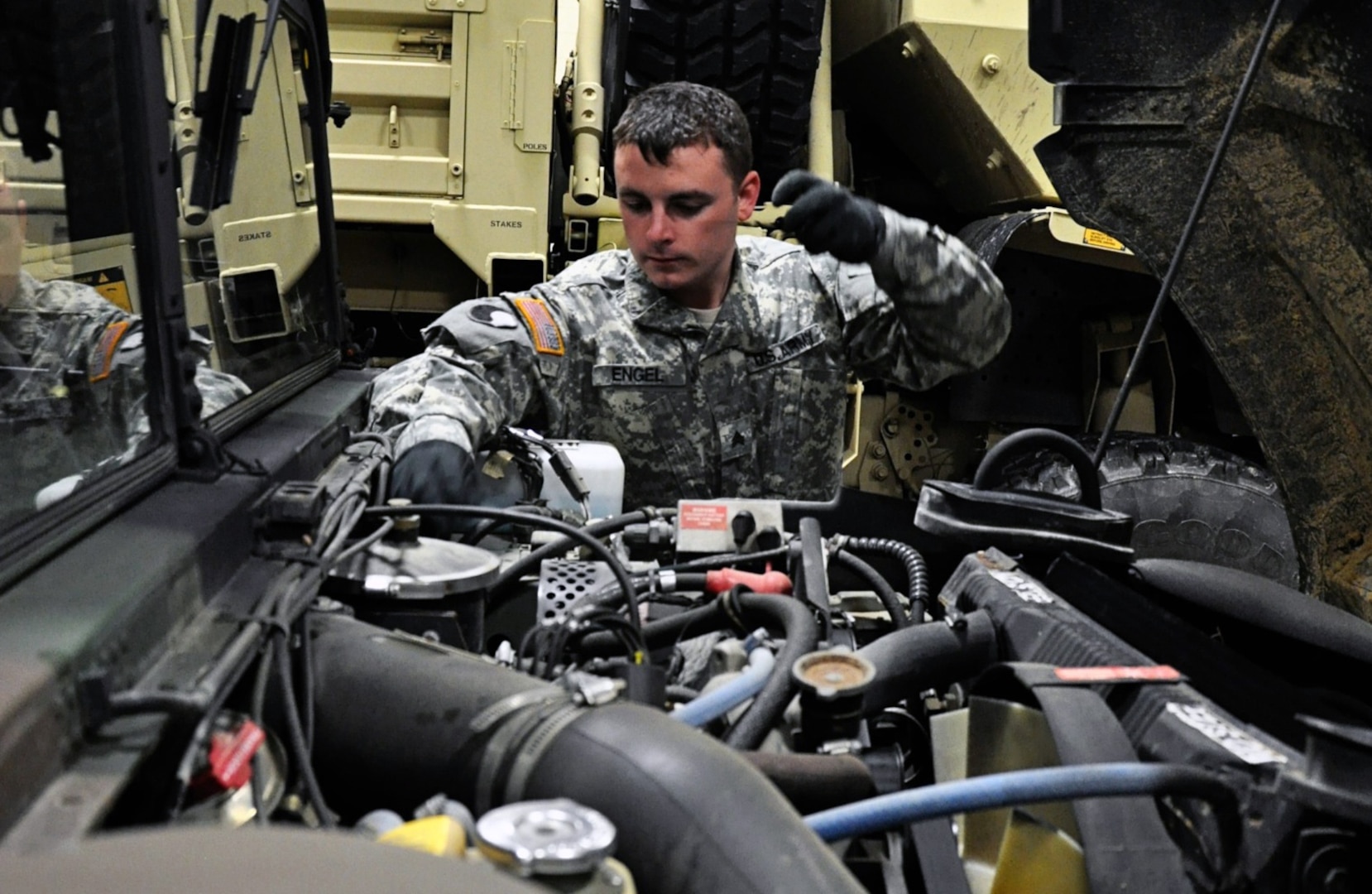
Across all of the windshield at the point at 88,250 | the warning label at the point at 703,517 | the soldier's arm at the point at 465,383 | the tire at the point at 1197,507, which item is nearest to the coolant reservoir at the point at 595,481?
the soldier's arm at the point at 465,383

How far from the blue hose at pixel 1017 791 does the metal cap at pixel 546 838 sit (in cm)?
29

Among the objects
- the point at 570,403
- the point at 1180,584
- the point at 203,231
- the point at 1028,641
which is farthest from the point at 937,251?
the point at 203,231

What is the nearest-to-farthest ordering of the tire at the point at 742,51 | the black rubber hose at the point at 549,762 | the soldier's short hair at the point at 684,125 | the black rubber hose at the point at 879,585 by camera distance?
the black rubber hose at the point at 549,762 < the black rubber hose at the point at 879,585 < the soldier's short hair at the point at 684,125 < the tire at the point at 742,51

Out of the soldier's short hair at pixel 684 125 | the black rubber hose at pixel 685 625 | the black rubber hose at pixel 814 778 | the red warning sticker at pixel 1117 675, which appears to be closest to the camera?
the black rubber hose at pixel 814 778

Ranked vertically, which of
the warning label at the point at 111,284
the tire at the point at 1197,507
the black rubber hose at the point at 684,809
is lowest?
the tire at the point at 1197,507

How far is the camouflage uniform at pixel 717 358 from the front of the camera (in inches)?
127

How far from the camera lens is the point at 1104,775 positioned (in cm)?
115

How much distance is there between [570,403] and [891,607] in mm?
1748

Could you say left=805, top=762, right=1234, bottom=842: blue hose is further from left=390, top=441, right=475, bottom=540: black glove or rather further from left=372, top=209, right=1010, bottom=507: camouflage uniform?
left=372, top=209, right=1010, bottom=507: camouflage uniform

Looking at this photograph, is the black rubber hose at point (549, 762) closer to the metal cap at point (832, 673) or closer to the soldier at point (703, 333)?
the metal cap at point (832, 673)

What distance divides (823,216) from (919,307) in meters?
0.64

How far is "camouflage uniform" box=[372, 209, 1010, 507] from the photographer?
127 inches

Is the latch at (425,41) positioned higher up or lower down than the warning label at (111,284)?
higher up

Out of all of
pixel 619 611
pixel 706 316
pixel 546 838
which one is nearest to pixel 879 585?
pixel 619 611
